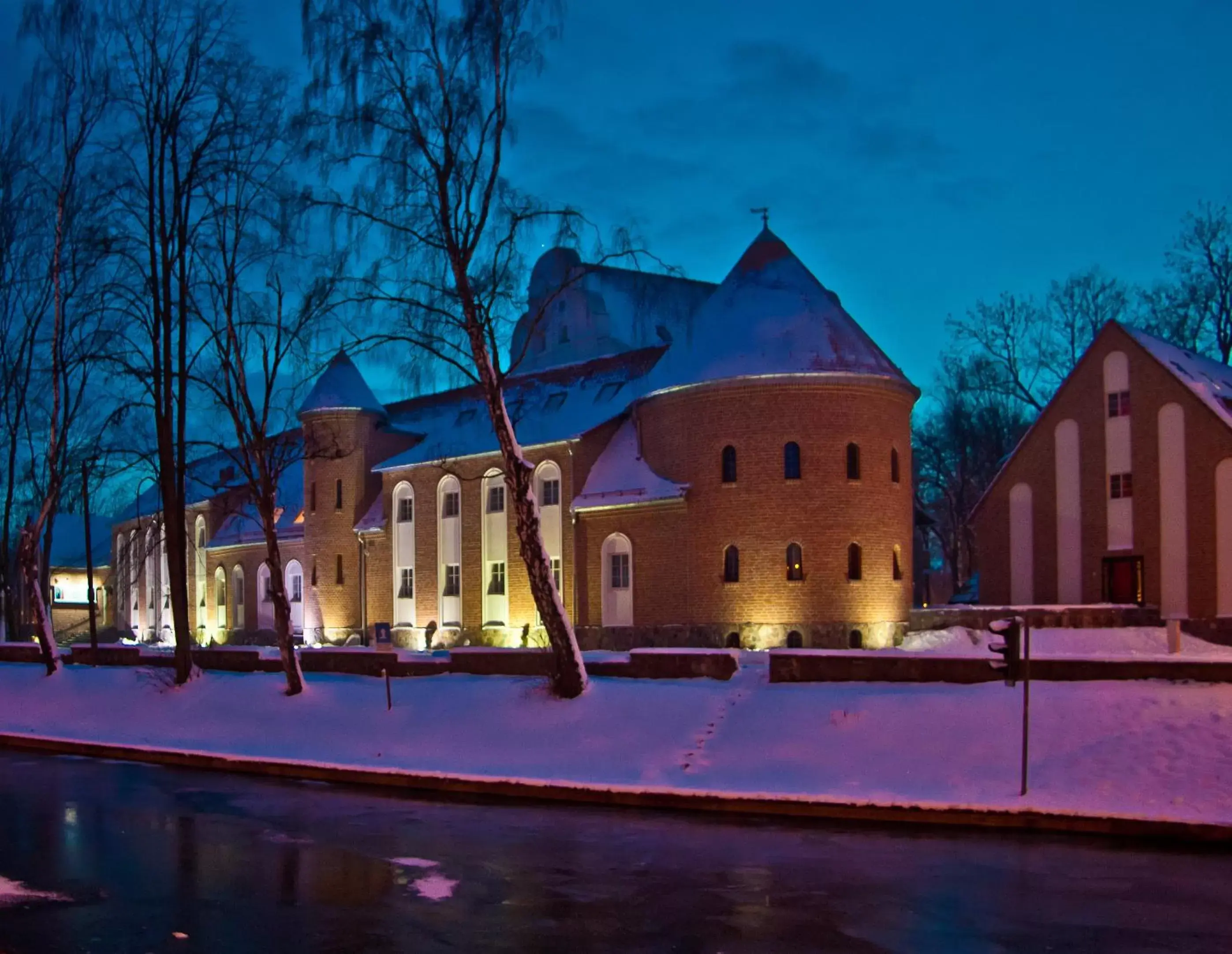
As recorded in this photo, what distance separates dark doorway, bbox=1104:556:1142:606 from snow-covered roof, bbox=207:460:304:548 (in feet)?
113

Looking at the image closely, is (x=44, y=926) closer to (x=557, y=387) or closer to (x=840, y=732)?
(x=840, y=732)

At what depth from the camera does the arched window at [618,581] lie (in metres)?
40.3

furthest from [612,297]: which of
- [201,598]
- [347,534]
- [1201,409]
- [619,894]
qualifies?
[619,894]

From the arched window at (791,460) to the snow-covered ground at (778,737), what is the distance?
1453cm

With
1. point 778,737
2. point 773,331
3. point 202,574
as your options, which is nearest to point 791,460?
point 773,331

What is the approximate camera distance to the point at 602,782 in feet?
55.6

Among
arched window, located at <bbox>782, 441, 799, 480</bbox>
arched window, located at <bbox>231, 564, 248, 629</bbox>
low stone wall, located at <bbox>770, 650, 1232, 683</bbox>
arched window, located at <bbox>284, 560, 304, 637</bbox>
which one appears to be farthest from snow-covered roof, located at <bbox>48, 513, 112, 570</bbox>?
low stone wall, located at <bbox>770, 650, 1232, 683</bbox>

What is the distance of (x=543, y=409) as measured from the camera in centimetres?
4778

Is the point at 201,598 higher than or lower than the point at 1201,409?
lower

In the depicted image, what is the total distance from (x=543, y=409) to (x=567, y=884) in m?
37.5

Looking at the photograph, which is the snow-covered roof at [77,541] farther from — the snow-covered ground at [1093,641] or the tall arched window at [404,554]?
the snow-covered ground at [1093,641]

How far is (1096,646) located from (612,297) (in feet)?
109

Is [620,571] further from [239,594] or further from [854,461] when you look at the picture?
[239,594]

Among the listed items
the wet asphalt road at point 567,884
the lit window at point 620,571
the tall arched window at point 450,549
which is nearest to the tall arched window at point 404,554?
the tall arched window at point 450,549
